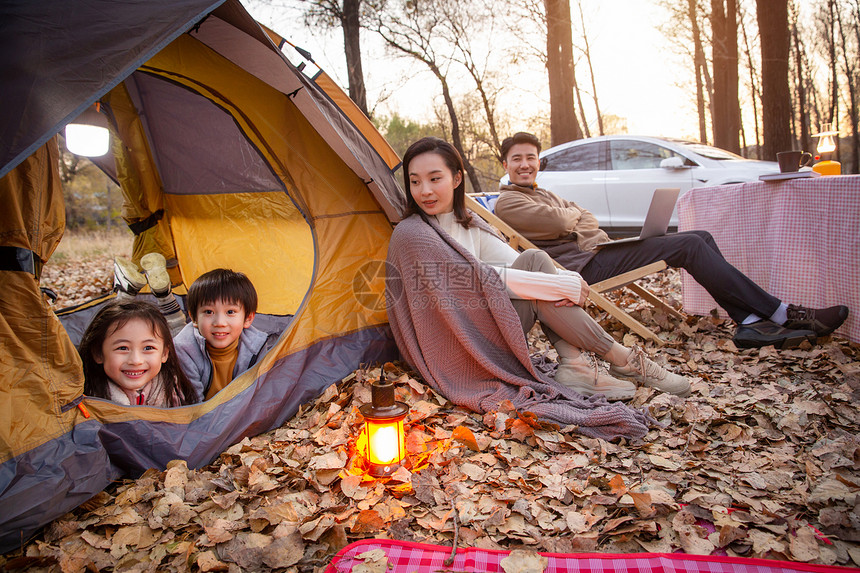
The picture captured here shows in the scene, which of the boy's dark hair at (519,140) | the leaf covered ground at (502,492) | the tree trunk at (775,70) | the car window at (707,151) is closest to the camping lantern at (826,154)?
the tree trunk at (775,70)

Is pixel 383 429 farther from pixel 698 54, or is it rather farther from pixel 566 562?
pixel 698 54

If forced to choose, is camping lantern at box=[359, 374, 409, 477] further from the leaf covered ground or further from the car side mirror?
the car side mirror

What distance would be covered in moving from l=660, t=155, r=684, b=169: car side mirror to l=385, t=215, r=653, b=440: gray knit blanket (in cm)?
504

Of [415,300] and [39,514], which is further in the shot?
[415,300]

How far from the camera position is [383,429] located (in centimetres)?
199

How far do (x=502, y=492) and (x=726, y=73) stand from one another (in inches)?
450

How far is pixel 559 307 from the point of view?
2.54 meters

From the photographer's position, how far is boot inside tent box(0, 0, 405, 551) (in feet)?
5.44

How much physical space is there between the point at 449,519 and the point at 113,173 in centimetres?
367

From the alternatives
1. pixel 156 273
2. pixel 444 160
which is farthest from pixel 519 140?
pixel 156 273

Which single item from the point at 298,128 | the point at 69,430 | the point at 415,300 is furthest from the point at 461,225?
the point at 69,430

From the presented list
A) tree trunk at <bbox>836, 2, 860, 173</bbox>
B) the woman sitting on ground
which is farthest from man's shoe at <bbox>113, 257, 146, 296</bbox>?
tree trunk at <bbox>836, 2, 860, 173</bbox>

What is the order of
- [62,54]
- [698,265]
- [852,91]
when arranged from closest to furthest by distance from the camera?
[62,54] → [698,265] → [852,91]

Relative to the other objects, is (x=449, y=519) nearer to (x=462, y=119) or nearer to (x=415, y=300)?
(x=415, y=300)
